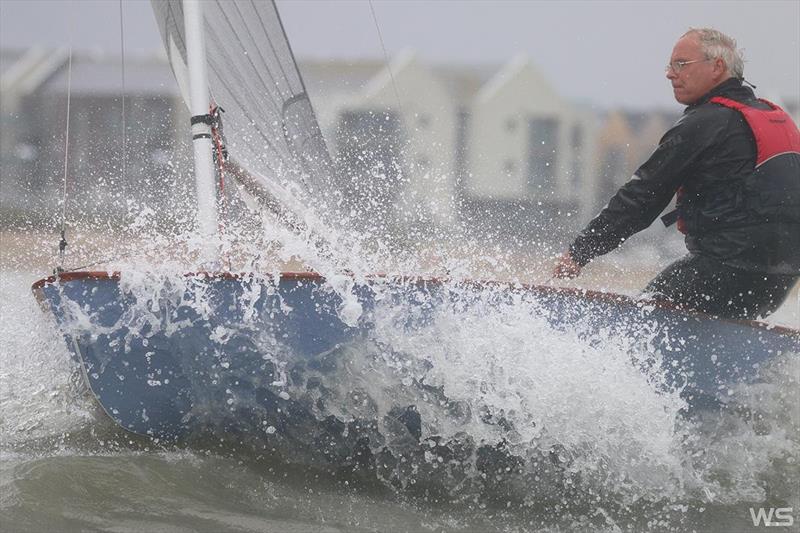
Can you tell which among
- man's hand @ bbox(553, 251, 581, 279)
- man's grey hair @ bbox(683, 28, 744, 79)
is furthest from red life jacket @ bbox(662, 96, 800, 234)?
man's hand @ bbox(553, 251, 581, 279)

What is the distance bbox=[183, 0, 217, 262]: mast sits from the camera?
2.62 metres

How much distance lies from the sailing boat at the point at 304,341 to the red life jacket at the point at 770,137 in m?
0.36

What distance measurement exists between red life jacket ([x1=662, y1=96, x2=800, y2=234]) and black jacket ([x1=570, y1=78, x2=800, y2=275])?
0.04 feet

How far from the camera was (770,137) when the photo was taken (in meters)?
2.26

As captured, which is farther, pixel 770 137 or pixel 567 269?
pixel 567 269

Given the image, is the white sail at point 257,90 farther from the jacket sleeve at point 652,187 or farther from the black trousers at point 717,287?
the black trousers at point 717,287

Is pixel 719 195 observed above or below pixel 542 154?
below

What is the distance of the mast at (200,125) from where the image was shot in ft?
8.61

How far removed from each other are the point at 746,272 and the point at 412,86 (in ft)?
46.9

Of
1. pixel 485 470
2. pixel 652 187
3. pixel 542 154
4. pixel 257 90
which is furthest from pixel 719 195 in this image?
pixel 542 154

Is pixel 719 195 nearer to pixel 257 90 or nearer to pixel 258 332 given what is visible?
pixel 258 332

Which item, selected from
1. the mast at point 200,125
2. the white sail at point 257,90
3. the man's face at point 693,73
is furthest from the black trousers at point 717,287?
the white sail at point 257,90

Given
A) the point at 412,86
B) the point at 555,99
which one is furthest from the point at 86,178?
the point at 555,99

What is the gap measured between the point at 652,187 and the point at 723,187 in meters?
0.16
